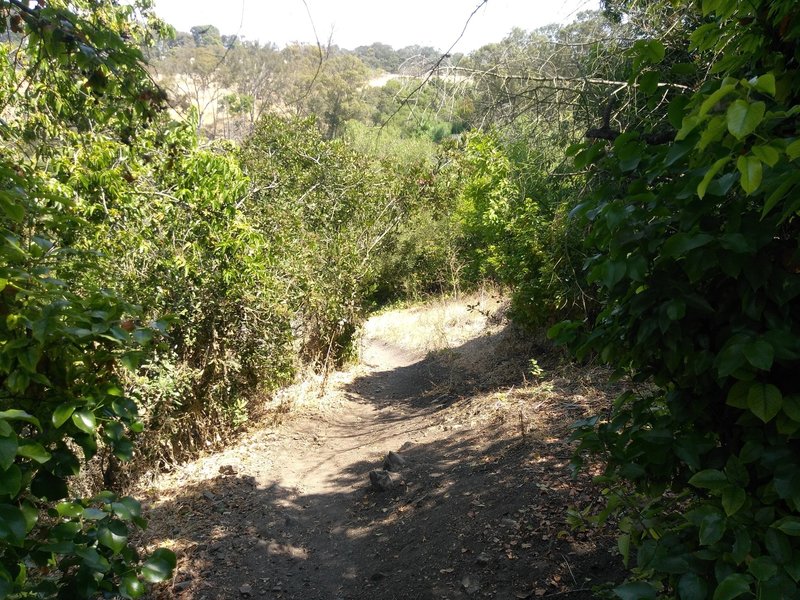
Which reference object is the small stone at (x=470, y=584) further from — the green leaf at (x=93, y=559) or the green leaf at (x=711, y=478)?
the green leaf at (x=93, y=559)

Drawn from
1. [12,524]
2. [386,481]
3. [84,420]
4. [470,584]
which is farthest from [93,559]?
[386,481]

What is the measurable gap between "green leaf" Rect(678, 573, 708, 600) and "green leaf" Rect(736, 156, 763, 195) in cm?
101

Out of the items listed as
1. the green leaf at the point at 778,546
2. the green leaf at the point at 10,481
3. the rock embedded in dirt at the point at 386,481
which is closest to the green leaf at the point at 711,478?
the green leaf at the point at 778,546

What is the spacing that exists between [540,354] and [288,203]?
6.22 metres

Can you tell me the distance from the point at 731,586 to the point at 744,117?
3.55 ft

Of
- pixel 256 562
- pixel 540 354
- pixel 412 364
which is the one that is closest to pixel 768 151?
pixel 256 562

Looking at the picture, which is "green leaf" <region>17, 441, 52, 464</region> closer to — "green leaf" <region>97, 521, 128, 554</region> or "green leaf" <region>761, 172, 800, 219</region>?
"green leaf" <region>97, 521, 128, 554</region>

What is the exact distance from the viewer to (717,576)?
1.40 metres

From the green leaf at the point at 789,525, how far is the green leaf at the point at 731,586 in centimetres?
15

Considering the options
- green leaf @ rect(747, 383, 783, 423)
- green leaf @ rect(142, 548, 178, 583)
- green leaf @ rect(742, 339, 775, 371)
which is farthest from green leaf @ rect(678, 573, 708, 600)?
green leaf @ rect(142, 548, 178, 583)

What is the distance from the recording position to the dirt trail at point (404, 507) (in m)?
4.09

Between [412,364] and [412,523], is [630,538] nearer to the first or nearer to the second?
[412,523]

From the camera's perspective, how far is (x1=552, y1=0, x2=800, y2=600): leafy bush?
137 cm

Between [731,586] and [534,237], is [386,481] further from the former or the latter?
[731,586]
